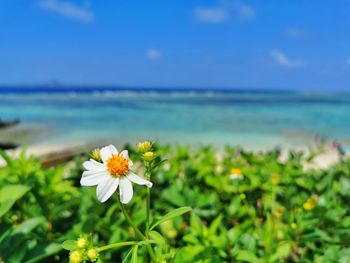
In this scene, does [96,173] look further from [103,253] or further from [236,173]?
[236,173]

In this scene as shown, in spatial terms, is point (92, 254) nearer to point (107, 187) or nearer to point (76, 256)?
point (76, 256)

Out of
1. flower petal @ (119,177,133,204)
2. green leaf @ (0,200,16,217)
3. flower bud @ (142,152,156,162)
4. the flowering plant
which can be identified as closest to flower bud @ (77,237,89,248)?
the flowering plant

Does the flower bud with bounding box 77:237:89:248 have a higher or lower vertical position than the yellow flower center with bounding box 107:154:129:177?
lower

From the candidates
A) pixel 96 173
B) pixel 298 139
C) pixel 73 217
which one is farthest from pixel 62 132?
pixel 96 173

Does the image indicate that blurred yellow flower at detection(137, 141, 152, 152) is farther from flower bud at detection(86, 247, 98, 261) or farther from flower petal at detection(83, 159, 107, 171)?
flower bud at detection(86, 247, 98, 261)

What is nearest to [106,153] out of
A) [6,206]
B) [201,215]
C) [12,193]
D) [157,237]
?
[157,237]

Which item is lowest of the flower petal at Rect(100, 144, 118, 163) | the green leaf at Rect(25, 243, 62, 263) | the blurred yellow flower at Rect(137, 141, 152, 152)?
the green leaf at Rect(25, 243, 62, 263)
